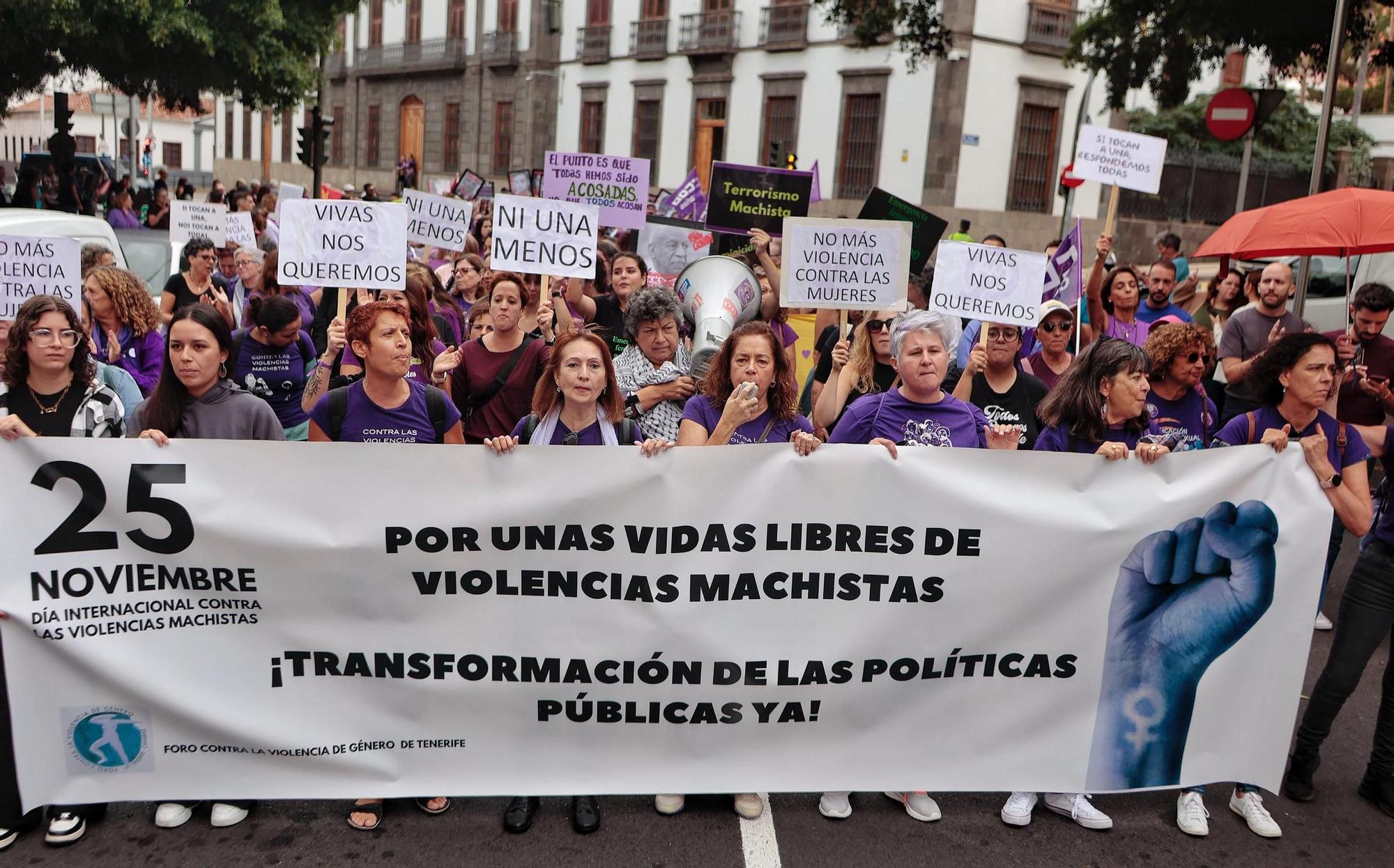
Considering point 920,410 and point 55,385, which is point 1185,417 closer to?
point 920,410

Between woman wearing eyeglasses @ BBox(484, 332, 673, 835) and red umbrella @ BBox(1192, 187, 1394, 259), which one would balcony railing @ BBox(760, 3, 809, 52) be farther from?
woman wearing eyeglasses @ BBox(484, 332, 673, 835)

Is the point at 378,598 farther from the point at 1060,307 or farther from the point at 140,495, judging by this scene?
the point at 1060,307

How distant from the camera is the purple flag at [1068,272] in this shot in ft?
21.2

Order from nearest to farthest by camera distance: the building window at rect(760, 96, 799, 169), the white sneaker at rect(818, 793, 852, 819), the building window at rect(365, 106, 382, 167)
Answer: the white sneaker at rect(818, 793, 852, 819) → the building window at rect(760, 96, 799, 169) → the building window at rect(365, 106, 382, 167)

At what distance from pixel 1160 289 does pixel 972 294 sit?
3.14 m

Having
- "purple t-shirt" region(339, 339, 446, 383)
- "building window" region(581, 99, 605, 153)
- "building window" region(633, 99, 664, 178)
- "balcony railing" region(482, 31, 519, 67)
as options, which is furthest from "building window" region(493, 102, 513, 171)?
"purple t-shirt" region(339, 339, 446, 383)

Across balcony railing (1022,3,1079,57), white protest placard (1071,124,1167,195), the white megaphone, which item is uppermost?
balcony railing (1022,3,1079,57)

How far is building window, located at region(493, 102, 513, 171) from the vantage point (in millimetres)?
39875

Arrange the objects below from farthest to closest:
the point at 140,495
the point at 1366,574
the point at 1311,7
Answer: the point at 1311,7 → the point at 1366,574 → the point at 140,495

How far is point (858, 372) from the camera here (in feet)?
17.7

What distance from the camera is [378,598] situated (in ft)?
12.8

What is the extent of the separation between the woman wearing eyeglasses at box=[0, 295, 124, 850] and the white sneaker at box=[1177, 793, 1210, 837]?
3.52 metres

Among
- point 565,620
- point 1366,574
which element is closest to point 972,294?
point 1366,574

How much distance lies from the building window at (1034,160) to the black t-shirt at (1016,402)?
24.2m
